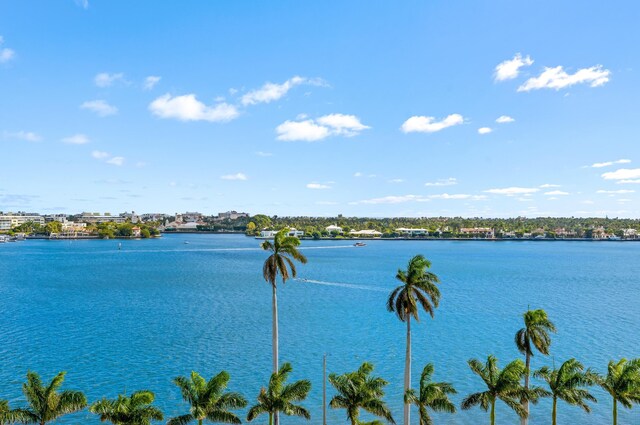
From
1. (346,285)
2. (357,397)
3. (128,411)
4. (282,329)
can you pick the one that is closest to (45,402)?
(128,411)

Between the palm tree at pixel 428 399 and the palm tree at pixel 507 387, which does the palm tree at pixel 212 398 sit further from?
the palm tree at pixel 507 387

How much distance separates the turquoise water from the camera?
149ft

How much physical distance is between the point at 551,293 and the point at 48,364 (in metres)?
95.8

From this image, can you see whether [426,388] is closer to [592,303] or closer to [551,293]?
[592,303]

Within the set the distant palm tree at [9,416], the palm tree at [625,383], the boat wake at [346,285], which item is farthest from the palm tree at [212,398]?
the boat wake at [346,285]

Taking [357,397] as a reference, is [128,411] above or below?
above

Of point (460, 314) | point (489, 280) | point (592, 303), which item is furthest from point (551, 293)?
point (460, 314)

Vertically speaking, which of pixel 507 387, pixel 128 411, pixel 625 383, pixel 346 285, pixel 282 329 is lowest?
pixel 282 329

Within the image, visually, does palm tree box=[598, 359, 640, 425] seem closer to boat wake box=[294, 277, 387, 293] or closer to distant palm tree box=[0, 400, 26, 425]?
distant palm tree box=[0, 400, 26, 425]

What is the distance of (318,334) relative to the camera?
2498 inches

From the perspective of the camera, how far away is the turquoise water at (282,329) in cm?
4528

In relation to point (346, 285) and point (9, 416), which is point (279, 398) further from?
point (346, 285)

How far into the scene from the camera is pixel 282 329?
66.8 metres

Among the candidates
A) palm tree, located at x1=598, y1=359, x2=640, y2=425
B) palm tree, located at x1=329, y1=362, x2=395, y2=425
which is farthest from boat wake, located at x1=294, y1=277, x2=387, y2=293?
palm tree, located at x1=329, y1=362, x2=395, y2=425
